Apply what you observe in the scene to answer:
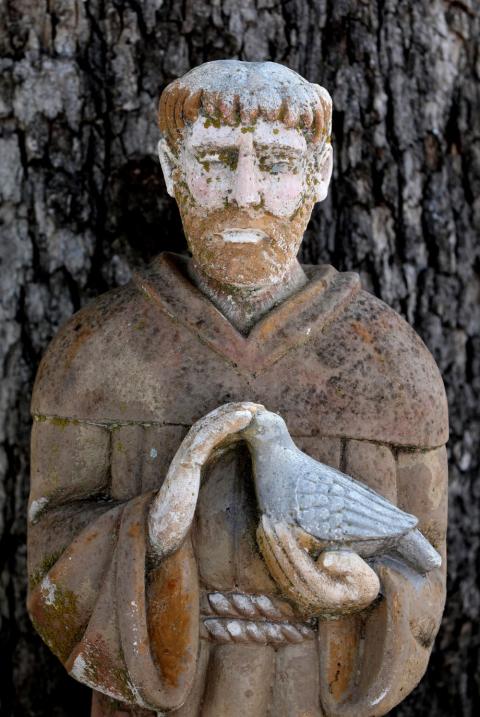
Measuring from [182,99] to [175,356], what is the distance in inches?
18.6

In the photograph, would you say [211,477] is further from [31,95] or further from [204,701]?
[31,95]

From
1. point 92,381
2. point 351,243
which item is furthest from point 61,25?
point 92,381

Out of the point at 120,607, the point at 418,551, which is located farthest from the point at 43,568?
the point at 418,551

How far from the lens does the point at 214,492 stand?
186 cm

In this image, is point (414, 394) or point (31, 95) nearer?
point (414, 394)

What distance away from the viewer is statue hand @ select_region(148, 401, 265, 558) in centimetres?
176

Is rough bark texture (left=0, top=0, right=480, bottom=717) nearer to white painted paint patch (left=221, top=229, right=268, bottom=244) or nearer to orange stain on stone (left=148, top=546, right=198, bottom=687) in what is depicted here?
white painted paint patch (left=221, top=229, right=268, bottom=244)

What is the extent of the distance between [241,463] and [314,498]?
177mm

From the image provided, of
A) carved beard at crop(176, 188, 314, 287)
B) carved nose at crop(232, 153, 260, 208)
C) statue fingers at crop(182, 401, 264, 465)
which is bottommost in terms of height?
statue fingers at crop(182, 401, 264, 465)

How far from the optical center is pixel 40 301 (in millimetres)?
2787

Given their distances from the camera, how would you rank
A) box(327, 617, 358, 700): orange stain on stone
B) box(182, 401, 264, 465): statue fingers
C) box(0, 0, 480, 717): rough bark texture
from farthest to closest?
box(0, 0, 480, 717): rough bark texture < box(327, 617, 358, 700): orange stain on stone < box(182, 401, 264, 465): statue fingers

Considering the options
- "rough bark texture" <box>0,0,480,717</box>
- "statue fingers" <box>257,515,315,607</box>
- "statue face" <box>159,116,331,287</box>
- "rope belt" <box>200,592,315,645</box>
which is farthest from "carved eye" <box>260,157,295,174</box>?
→ "rough bark texture" <box>0,0,480,717</box>

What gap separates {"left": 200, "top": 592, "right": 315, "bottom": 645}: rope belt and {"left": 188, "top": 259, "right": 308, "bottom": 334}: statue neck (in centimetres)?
50

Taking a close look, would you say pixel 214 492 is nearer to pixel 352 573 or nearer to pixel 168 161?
pixel 352 573
